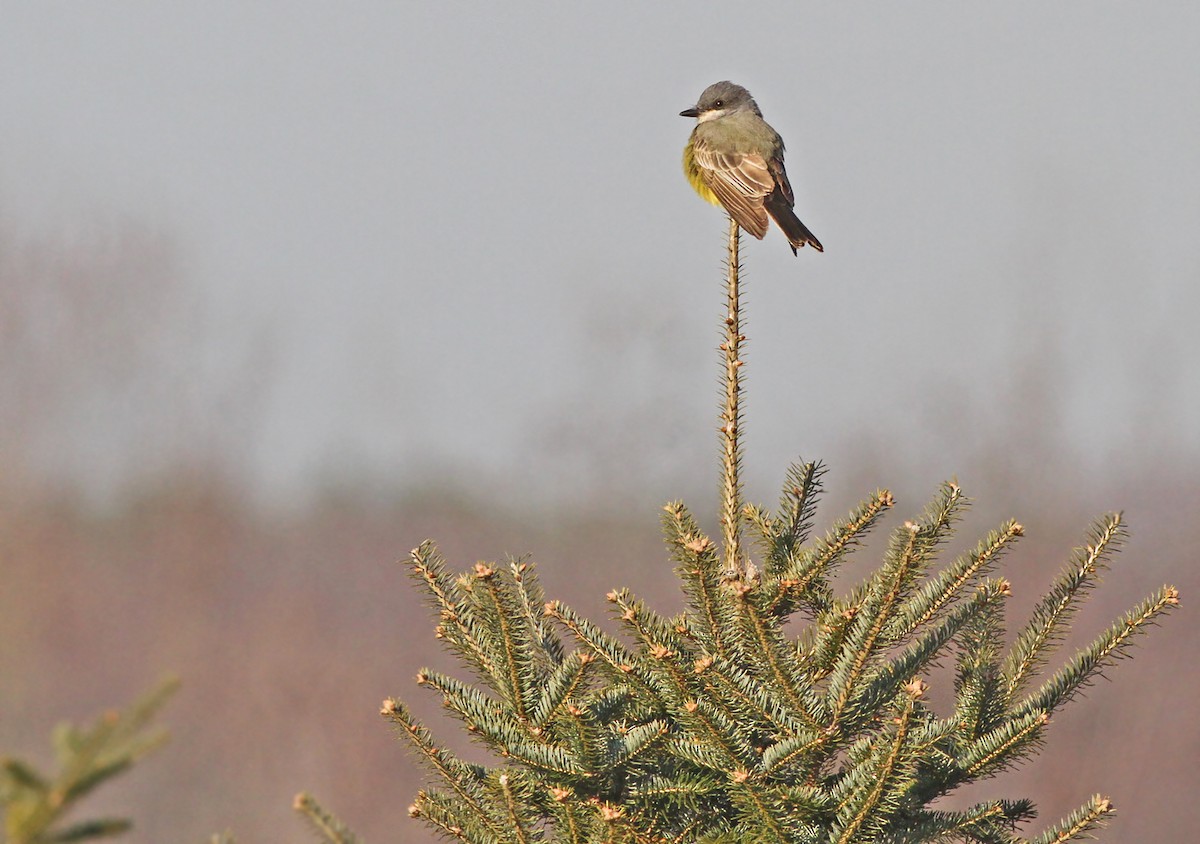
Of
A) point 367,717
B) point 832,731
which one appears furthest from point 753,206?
point 367,717

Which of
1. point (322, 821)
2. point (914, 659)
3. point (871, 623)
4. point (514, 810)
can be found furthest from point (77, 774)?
point (914, 659)

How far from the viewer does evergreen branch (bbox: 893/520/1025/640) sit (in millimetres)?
2086

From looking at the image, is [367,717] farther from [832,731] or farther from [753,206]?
[832,731]

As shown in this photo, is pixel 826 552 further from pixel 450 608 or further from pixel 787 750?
pixel 450 608

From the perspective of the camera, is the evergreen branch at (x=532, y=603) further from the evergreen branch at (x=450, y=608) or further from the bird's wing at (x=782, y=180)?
the bird's wing at (x=782, y=180)

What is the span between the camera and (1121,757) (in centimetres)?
1875

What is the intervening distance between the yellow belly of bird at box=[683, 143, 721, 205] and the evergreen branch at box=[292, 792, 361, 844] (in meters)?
3.61

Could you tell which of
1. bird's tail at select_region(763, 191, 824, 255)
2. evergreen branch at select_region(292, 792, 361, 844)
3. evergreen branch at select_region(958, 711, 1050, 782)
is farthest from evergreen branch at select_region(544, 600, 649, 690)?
bird's tail at select_region(763, 191, 824, 255)

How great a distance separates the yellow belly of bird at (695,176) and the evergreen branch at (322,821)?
11.8ft

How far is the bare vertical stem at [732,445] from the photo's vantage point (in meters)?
2.44

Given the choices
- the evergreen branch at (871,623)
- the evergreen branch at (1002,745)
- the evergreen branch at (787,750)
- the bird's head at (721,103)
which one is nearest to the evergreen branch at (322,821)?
the evergreen branch at (787,750)

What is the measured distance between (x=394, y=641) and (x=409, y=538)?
2.14 m

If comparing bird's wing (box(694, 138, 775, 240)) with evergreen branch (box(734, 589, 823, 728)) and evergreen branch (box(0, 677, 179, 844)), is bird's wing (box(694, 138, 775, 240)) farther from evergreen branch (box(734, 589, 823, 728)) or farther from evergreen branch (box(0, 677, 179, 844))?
evergreen branch (box(0, 677, 179, 844))

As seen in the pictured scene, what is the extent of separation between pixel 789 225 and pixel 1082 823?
10.1 feet
